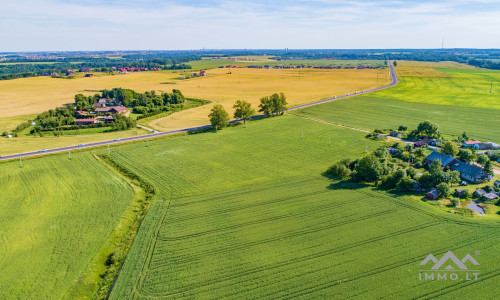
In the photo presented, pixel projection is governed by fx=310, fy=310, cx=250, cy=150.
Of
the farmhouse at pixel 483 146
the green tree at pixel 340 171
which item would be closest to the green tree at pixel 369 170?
the green tree at pixel 340 171

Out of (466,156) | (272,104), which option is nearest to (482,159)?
(466,156)

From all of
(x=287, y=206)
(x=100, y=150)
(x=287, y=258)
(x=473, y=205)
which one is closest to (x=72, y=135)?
(x=100, y=150)

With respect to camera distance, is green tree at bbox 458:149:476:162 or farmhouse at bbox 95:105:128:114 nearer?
green tree at bbox 458:149:476:162

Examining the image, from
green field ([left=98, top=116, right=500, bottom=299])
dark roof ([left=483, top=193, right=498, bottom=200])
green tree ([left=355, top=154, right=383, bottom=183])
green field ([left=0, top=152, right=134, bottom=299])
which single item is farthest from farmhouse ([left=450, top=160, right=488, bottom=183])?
green field ([left=0, top=152, right=134, bottom=299])

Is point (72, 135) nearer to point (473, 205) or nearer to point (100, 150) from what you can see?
point (100, 150)

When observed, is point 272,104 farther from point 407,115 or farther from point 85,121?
point 85,121

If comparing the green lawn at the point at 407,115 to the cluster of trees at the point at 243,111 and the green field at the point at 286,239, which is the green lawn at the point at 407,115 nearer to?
the cluster of trees at the point at 243,111

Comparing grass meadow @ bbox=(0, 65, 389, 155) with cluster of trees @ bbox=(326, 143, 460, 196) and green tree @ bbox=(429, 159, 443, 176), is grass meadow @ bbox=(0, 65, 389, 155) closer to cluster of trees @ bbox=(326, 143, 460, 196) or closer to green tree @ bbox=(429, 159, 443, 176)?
cluster of trees @ bbox=(326, 143, 460, 196)
